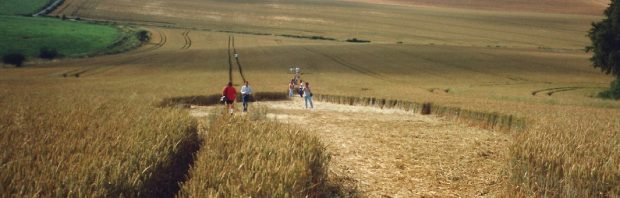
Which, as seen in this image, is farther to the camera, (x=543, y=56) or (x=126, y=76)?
(x=543, y=56)

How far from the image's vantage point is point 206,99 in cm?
2952

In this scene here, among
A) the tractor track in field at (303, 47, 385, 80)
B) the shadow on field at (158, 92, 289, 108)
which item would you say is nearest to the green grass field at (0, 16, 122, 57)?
the tractor track in field at (303, 47, 385, 80)

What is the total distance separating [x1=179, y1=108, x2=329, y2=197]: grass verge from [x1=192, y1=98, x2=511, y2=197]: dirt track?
5.97 ft

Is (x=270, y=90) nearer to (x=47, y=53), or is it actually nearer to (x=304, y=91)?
(x=304, y=91)

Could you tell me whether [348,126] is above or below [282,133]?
below

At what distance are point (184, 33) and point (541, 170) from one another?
95.2 meters

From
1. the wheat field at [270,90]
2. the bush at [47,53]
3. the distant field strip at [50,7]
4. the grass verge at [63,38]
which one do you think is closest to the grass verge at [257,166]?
the wheat field at [270,90]

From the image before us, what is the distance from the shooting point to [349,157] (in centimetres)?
1294

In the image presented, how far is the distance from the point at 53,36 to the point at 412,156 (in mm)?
83535

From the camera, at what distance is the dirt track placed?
33.6 feet

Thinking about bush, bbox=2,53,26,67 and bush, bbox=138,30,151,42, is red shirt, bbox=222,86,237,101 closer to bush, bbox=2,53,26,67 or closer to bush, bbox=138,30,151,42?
bush, bbox=2,53,26,67

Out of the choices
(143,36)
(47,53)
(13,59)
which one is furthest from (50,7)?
(13,59)

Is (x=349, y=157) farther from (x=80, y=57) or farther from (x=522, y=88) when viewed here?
(x=80, y=57)

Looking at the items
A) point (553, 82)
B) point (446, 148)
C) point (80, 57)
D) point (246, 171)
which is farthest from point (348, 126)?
point (80, 57)
